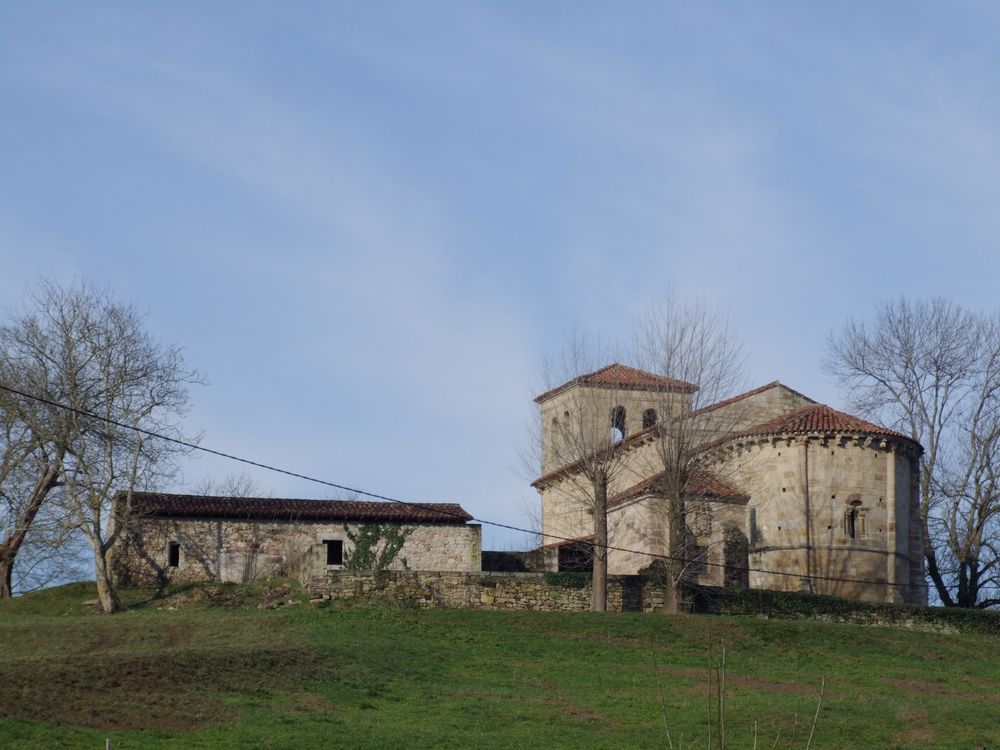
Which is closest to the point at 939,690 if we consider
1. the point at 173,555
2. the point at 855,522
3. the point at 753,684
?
the point at 753,684

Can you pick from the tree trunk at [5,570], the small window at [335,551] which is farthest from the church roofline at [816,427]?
the tree trunk at [5,570]

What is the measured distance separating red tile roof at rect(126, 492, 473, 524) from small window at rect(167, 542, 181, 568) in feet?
3.12

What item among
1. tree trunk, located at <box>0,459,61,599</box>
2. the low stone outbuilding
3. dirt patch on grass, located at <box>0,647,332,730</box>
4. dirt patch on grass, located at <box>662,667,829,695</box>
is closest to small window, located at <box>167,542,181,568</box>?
the low stone outbuilding

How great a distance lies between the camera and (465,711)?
27.9m

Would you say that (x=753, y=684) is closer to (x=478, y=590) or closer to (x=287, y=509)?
(x=478, y=590)

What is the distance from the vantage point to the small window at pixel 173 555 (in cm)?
4503

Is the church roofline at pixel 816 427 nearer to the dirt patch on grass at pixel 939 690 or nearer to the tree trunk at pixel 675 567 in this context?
the tree trunk at pixel 675 567

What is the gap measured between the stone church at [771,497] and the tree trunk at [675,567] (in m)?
1.64

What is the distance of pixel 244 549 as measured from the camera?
45469 millimetres

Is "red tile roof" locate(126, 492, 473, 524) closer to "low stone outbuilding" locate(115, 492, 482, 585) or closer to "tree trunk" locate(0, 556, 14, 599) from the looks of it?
"low stone outbuilding" locate(115, 492, 482, 585)

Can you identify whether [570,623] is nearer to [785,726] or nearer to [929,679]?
[929,679]

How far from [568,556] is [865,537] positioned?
33.5ft

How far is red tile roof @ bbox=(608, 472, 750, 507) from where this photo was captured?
153 ft

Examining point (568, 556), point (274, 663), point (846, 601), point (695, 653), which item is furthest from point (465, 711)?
point (568, 556)
